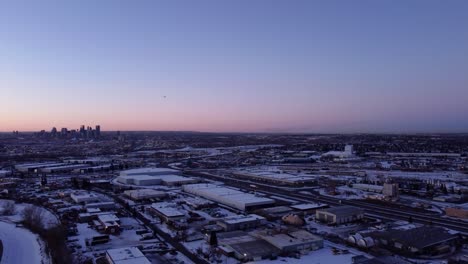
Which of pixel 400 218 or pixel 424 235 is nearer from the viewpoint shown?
pixel 424 235

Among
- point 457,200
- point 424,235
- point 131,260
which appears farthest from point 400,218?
point 131,260

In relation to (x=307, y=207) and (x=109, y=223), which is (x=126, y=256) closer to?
(x=109, y=223)

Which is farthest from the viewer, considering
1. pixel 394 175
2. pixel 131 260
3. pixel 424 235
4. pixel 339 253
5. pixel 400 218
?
pixel 394 175

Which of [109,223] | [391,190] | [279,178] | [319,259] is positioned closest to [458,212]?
[391,190]

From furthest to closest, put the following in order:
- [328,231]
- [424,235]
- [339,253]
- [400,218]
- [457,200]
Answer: [457,200] → [400,218] → [328,231] → [424,235] → [339,253]

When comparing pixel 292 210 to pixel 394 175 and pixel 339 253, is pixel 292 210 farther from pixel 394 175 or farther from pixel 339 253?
pixel 394 175

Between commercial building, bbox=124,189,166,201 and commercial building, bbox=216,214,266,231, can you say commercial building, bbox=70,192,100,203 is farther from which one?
commercial building, bbox=216,214,266,231
